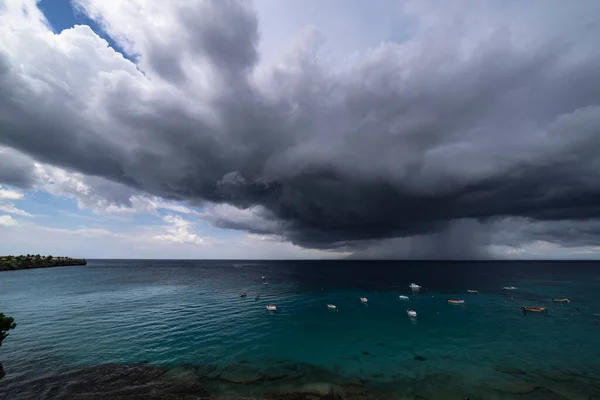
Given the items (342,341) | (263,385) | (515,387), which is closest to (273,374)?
(263,385)

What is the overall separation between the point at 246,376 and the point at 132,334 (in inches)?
1251

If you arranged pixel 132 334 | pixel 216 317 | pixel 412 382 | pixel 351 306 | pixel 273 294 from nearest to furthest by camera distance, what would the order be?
pixel 412 382 → pixel 132 334 → pixel 216 317 → pixel 351 306 → pixel 273 294

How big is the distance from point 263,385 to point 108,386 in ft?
64.5

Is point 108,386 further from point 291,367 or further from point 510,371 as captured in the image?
point 510,371

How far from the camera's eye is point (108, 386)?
105ft

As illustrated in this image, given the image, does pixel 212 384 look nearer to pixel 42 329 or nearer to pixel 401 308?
pixel 42 329

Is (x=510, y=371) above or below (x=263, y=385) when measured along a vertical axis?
below

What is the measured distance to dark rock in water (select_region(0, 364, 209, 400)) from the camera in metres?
29.9

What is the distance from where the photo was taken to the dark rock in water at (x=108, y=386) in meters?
29.9

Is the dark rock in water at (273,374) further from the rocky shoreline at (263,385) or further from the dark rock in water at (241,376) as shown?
the dark rock in water at (241,376)

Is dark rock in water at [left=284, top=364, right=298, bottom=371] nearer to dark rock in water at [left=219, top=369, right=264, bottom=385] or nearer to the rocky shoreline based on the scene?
the rocky shoreline

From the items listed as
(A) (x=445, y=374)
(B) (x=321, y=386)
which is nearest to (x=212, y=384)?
(B) (x=321, y=386)

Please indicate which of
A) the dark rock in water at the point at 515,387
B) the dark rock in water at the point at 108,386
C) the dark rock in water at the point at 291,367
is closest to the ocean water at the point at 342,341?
the dark rock in water at the point at 515,387

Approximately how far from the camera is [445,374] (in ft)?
121
